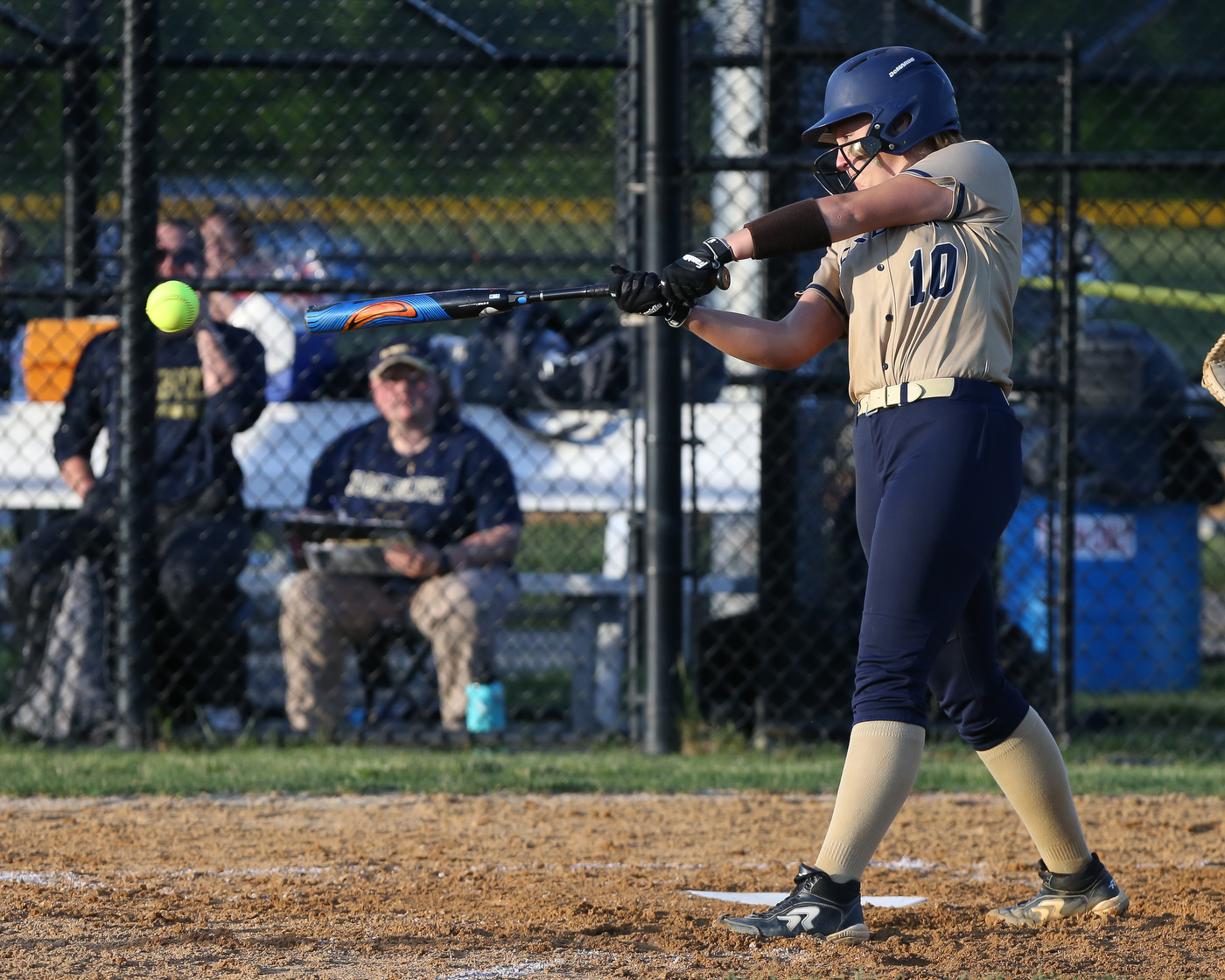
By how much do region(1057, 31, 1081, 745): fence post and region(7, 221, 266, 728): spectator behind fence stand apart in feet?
10.2

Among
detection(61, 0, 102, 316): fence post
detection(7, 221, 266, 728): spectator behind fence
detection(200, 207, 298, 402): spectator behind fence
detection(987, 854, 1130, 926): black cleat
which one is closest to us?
detection(987, 854, 1130, 926): black cleat

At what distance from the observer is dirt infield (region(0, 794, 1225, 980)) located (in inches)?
108

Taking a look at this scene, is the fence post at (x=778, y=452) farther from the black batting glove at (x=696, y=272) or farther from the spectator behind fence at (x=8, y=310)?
the spectator behind fence at (x=8, y=310)

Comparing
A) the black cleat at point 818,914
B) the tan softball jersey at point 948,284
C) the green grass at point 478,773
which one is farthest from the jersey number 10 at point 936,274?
the green grass at point 478,773

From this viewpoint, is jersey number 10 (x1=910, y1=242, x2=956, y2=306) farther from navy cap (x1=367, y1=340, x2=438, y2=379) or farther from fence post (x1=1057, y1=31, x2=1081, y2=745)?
navy cap (x1=367, y1=340, x2=438, y2=379)

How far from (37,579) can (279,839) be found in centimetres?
231

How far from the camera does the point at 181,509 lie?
600 cm

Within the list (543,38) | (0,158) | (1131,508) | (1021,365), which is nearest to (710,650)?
(543,38)

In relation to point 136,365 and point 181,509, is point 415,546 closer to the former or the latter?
point 181,509

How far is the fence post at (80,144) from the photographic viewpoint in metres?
5.94

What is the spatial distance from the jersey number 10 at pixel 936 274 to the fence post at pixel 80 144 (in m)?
3.89

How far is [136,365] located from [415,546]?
1228 millimetres

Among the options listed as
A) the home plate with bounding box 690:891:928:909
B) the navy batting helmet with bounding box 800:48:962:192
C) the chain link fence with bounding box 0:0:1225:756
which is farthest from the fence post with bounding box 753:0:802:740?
the navy batting helmet with bounding box 800:48:962:192

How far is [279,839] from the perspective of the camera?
3951 millimetres
